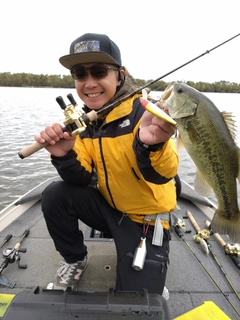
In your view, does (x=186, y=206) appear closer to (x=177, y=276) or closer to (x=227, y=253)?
(x=227, y=253)

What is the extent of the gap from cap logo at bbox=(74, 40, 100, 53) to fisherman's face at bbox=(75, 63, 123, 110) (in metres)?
0.13

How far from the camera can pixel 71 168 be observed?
242 cm

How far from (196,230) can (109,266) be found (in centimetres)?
152

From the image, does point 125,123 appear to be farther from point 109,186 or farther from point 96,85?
point 109,186

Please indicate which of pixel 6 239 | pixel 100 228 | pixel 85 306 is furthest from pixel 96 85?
pixel 6 239

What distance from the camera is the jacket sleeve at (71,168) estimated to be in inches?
94.0

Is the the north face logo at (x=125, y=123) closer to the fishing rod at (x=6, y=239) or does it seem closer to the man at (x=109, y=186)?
the man at (x=109, y=186)

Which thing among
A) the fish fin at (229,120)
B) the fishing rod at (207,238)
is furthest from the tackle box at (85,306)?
the fishing rod at (207,238)

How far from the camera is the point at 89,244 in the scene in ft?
11.3

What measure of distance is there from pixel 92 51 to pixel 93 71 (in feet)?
0.58

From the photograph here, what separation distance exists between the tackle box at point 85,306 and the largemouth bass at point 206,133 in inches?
37.8

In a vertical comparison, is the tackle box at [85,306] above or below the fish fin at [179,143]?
below

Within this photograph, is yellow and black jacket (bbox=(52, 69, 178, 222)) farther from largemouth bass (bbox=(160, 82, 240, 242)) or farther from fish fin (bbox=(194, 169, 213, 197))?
largemouth bass (bbox=(160, 82, 240, 242))

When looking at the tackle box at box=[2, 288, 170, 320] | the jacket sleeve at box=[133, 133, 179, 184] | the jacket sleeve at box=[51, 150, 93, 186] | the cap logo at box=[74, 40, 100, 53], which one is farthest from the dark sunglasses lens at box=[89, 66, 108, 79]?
the tackle box at box=[2, 288, 170, 320]
